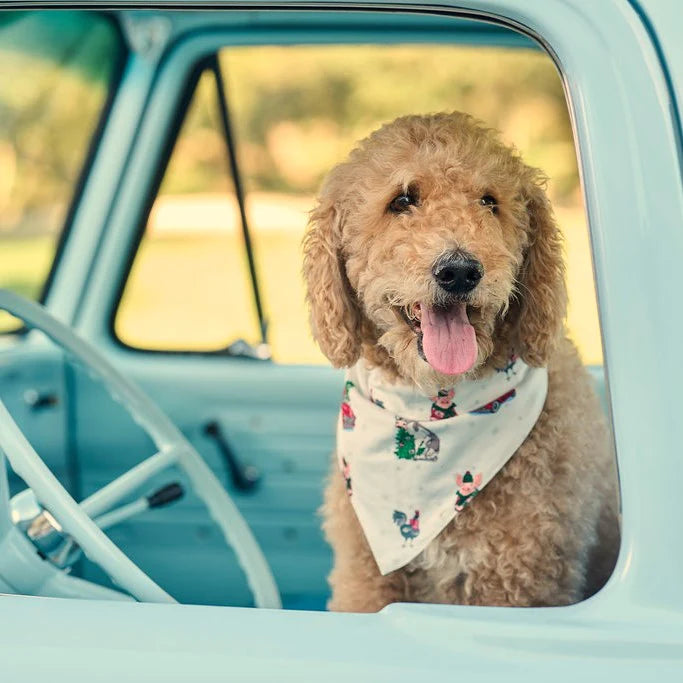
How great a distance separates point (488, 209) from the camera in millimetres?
1725

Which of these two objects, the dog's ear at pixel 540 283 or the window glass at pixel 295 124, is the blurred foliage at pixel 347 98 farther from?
the dog's ear at pixel 540 283

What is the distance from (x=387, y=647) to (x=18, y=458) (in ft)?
1.93

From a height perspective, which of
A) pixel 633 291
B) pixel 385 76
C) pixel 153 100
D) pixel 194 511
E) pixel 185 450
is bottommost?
pixel 194 511

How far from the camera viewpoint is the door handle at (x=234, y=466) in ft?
8.88

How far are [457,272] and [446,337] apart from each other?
0.39ft

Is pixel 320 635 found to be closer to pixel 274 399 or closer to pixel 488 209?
pixel 488 209

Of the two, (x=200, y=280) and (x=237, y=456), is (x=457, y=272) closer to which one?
(x=237, y=456)

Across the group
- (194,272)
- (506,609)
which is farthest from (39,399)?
(194,272)

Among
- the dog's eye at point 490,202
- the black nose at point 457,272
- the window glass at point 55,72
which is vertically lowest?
the black nose at point 457,272

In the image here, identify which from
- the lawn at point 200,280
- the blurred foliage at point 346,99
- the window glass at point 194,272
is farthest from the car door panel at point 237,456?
the blurred foliage at point 346,99

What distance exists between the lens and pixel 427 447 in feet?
5.48

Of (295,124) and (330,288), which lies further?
(295,124)

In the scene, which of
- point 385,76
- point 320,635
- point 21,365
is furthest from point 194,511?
point 385,76

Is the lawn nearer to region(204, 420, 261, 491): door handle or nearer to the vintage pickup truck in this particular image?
region(204, 420, 261, 491): door handle
